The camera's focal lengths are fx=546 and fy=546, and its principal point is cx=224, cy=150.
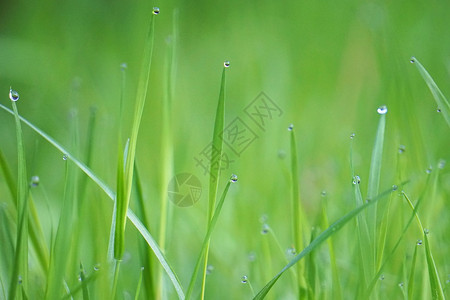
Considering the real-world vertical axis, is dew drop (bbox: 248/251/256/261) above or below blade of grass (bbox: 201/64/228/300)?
below

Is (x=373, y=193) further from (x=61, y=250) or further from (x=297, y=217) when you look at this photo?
(x=61, y=250)

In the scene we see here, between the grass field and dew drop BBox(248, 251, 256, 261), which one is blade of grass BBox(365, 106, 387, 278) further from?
dew drop BBox(248, 251, 256, 261)

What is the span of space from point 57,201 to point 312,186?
1.74 feet

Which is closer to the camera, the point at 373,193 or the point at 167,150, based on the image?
the point at 373,193

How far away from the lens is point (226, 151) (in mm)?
1209

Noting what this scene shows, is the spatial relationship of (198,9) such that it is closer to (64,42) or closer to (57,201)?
(64,42)

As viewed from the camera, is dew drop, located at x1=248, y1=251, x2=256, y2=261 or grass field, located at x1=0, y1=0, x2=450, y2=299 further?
dew drop, located at x1=248, y1=251, x2=256, y2=261

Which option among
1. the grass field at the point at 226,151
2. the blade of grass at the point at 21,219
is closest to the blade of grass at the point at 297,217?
the grass field at the point at 226,151

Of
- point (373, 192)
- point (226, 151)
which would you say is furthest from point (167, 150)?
point (226, 151)

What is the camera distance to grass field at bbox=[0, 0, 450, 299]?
0.56 meters

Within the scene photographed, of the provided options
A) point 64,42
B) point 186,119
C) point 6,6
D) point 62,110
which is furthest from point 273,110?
point 6,6

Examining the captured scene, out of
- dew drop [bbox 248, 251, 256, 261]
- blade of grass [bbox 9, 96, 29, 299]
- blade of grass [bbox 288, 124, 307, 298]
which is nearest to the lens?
blade of grass [bbox 9, 96, 29, 299]

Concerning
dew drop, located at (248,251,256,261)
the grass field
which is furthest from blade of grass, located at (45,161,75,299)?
dew drop, located at (248,251,256,261)

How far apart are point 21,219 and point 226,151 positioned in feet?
2.43
